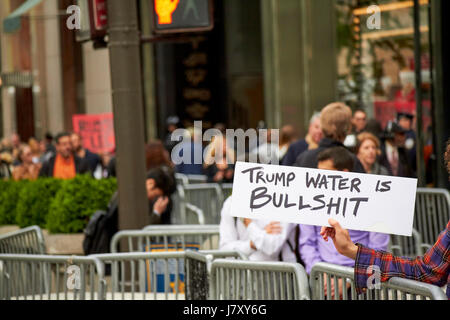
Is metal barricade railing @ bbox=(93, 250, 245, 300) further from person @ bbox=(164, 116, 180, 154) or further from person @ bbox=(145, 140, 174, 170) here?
person @ bbox=(164, 116, 180, 154)

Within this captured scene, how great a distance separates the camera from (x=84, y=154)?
49.5 feet

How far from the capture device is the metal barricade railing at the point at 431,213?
32.8 ft

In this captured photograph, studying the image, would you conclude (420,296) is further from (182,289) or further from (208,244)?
(208,244)

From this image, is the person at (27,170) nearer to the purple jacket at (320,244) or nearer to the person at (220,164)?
the person at (220,164)

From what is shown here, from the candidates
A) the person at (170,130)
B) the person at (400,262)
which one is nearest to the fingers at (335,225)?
the person at (400,262)

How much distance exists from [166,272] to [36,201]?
19.7 feet

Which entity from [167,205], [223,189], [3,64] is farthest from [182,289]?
[3,64]

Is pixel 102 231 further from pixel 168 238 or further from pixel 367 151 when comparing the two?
pixel 367 151

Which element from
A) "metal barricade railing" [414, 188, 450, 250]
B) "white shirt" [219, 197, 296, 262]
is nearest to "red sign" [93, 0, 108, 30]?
"white shirt" [219, 197, 296, 262]

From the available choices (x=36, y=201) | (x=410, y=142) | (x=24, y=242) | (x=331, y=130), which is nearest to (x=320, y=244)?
(x=331, y=130)

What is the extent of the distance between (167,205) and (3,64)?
3646cm

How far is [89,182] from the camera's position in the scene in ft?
38.3

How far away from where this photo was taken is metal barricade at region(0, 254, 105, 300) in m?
6.85

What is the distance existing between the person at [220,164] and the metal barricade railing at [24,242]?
6548mm
